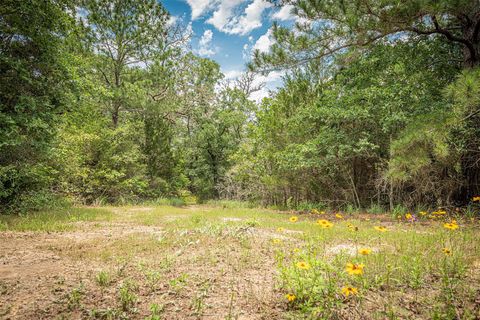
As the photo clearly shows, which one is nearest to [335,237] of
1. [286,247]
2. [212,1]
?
[286,247]

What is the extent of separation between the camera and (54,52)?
670cm

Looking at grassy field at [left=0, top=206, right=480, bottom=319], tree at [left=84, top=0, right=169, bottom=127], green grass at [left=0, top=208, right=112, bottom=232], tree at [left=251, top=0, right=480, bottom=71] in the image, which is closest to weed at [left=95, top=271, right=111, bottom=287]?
grassy field at [left=0, top=206, right=480, bottom=319]

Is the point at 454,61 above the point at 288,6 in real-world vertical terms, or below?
below

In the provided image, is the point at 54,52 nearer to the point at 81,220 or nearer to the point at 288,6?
the point at 81,220

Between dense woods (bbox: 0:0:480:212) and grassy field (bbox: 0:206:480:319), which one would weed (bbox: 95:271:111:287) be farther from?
dense woods (bbox: 0:0:480:212)

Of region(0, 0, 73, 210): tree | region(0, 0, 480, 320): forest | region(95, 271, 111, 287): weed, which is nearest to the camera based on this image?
region(0, 0, 480, 320): forest

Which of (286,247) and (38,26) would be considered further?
(38,26)

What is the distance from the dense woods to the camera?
5422mm

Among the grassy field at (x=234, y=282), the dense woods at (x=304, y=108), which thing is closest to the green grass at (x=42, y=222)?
the dense woods at (x=304, y=108)

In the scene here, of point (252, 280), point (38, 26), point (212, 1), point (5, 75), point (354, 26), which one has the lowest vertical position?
point (252, 280)

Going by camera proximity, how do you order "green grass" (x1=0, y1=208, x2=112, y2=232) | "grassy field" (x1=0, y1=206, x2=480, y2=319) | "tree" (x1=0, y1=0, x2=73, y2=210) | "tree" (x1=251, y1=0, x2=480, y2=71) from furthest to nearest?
"tree" (x1=0, y1=0, x2=73, y2=210) → "green grass" (x1=0, y1=208, x2=112, y2=232) → "tree" (x1=251, y1=0, x2=480, y2=71) → "grassy field" (x1=0, y1=206, x2=480, y2=319)

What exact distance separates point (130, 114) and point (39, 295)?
641 inches

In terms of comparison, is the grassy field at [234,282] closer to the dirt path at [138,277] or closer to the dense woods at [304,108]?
the dirt path at [138,277]

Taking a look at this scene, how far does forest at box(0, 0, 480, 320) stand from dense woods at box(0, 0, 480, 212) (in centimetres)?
5
